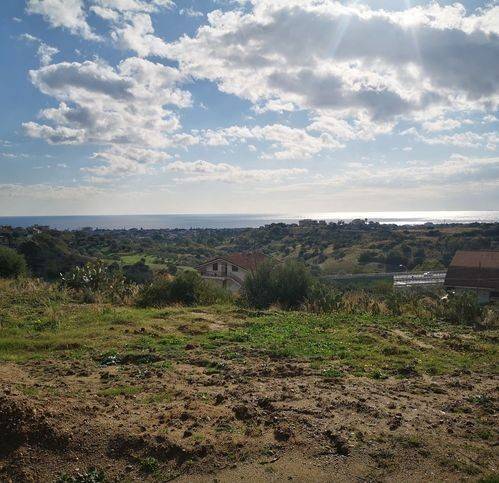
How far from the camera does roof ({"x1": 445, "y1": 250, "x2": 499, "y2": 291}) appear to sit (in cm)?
3344

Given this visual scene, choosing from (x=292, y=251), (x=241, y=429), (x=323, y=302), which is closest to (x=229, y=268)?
(x=323, y=302)

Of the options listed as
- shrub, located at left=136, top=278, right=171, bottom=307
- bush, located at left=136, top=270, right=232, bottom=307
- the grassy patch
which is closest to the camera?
the grassy patch

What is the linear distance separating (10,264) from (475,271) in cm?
3138

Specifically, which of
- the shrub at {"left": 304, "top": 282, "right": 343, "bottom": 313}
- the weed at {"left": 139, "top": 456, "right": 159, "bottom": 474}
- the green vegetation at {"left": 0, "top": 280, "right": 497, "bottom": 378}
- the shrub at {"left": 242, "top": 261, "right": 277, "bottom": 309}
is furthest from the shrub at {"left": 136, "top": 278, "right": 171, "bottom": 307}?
the weed at {"left": 139, "top": 456, "right": 159, "bottom": 474}

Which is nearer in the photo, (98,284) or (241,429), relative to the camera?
(241,429)

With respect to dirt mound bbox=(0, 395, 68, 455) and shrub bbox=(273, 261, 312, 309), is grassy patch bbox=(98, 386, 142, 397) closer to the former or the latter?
dirt mound bbox=(0, 395, 68, 455)

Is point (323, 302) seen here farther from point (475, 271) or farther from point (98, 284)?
point (475, 271)

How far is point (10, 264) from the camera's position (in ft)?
82.3

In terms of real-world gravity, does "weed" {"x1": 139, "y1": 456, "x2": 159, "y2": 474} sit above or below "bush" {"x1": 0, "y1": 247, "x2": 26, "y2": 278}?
below

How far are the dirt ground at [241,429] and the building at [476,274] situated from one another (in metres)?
27.4

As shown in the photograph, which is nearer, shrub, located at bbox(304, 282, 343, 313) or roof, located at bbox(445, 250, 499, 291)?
shrub, located at bbox(304, 282, 343, 313)

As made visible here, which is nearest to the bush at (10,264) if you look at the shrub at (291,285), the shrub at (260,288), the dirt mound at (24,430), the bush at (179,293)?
the bush at (179,293)

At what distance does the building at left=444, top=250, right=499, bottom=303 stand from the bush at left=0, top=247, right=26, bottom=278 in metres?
27.4

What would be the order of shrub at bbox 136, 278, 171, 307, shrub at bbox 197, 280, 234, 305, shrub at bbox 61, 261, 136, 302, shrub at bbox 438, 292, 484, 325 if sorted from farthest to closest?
shrub at bbox 197, 280, 234, 305, shrub at bbox 61, 261, 136, 302, shrub at bbox 136, 278, 171, 307, shrub at bbox 438, 292, 484, 325
